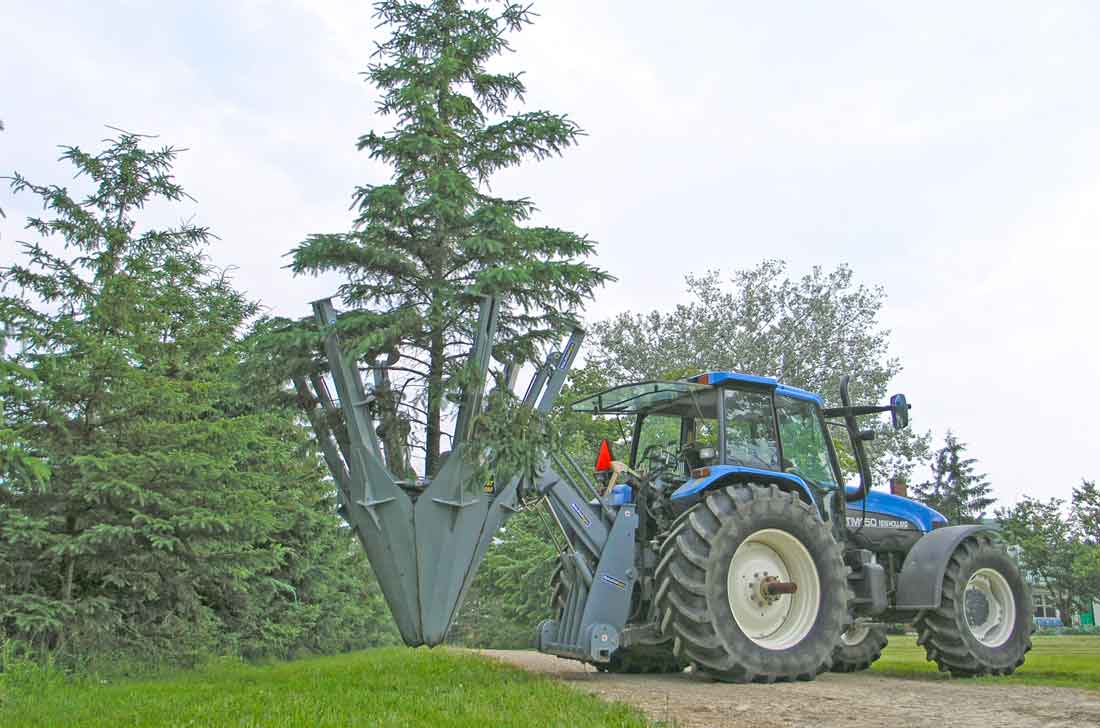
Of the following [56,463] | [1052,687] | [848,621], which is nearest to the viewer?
[1052,687]

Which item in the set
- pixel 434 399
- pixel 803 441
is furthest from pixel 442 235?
pixel 803 441

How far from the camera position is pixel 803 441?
9.50 metres

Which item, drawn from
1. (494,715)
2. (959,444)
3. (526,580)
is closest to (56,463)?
(494,715)

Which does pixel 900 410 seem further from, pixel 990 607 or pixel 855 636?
pixel 855 636

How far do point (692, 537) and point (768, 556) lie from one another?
3.24 feet

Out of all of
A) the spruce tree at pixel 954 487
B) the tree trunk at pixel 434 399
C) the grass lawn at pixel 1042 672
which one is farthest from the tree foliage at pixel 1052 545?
the tree trunk at pixel 434 399

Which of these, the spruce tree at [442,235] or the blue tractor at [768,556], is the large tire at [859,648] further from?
the spruce tree at [442,235]

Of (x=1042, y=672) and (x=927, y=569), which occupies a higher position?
(x=927, y=569)

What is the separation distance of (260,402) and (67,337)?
2603 mm

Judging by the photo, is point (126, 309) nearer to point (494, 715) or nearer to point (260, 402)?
point (260, 402)

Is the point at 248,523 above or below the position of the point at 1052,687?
above

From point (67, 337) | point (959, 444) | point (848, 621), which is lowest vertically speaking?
point (848, 621)

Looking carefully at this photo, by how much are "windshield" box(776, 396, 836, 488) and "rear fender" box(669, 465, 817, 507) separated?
9.0 inches

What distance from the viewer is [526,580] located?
2091 cm
